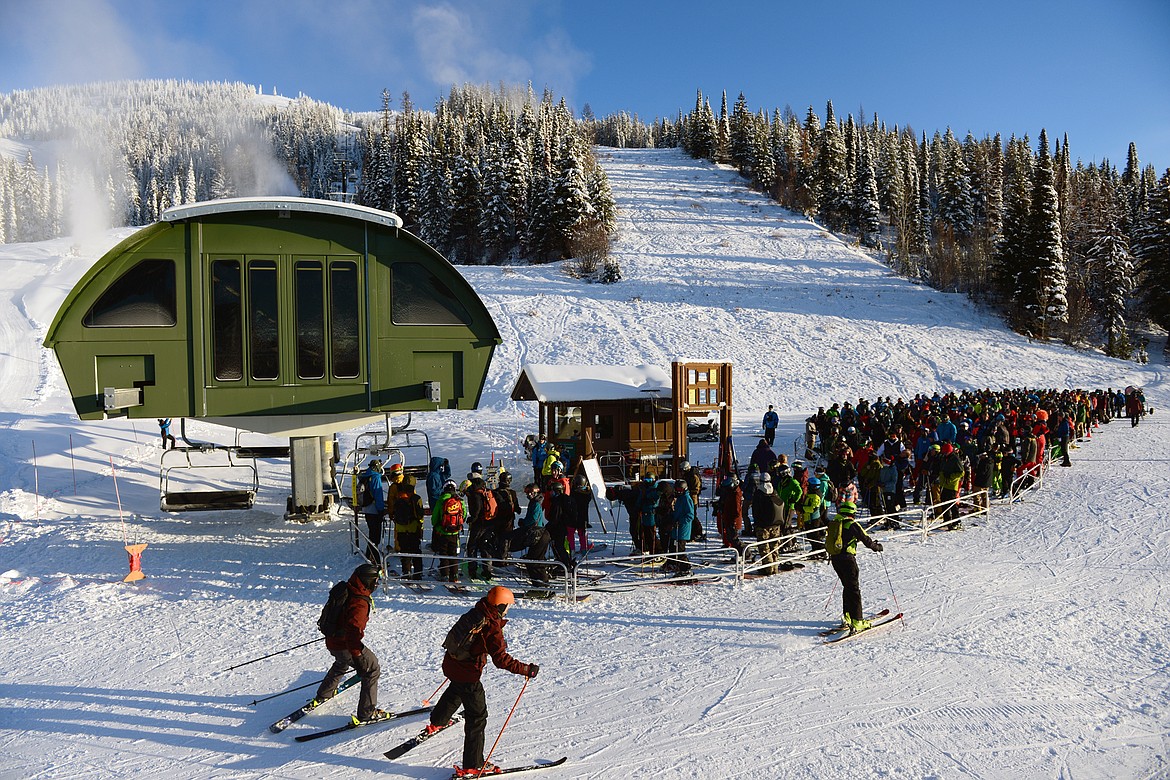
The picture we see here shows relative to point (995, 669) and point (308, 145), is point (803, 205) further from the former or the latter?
point (308, 145)

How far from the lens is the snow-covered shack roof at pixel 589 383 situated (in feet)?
59.7

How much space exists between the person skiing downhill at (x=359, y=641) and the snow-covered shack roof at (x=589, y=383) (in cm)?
1155

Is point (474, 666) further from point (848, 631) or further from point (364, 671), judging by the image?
point (848, 631)

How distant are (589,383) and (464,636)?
44.8ft

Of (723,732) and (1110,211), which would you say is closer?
(723,732)

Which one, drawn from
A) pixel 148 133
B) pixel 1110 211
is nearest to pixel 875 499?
pixel 1110 211

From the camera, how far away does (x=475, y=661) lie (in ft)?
18.2

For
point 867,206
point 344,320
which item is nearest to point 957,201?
point 867,206

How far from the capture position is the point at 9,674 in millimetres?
7605

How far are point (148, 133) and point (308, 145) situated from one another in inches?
2351

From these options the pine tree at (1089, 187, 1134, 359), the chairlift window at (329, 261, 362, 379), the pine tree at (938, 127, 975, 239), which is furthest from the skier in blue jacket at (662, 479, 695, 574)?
the pine tree at (938, 127, 975, 239)

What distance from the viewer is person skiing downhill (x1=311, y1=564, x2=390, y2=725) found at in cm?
633

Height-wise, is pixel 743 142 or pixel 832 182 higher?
pixel 743 142

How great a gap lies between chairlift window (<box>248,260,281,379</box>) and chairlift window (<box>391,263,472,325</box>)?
1921 mm
